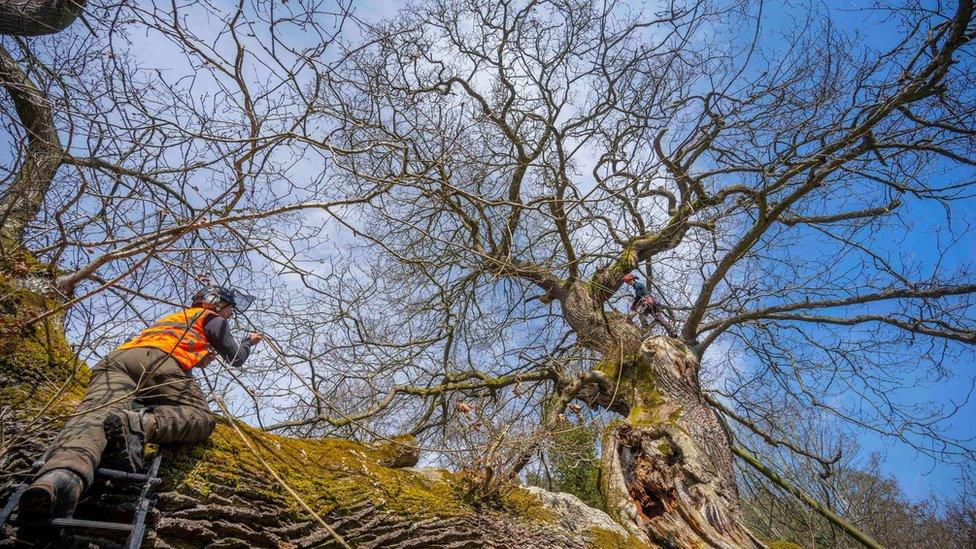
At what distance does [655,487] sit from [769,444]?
3123 mm

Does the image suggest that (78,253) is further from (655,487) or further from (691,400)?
(691,400)

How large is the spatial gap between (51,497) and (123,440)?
39 centimetres

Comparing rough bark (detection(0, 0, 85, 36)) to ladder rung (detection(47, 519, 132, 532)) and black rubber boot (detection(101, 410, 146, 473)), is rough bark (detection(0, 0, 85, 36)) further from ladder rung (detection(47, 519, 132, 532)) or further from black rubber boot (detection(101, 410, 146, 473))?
ladder rung (detection(47, 519, 132, 532))

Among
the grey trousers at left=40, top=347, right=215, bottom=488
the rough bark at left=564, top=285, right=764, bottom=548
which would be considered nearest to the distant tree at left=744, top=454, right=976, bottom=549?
the rough bark at left=564, top=285, right=764, bottom=548

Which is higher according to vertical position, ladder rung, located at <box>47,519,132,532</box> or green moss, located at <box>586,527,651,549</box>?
green moss, located at <box>586,527,651,549</box>

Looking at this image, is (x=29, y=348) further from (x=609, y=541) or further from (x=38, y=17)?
(x=609, y=541)

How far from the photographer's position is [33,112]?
3385mm

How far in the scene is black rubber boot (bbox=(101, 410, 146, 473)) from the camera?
1865 mm

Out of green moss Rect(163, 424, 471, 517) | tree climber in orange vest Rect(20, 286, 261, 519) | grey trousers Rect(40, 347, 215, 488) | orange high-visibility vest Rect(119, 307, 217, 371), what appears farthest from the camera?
orange high-visibility vest Rect(119, 307, 217, 371)

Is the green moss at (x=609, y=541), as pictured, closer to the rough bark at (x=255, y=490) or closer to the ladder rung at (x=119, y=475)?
the rough bark at (x=255, y=490)

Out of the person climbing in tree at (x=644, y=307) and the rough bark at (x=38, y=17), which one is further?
the person climbing in tree at (x=644, y=307)

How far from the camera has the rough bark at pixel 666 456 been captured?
352 cm

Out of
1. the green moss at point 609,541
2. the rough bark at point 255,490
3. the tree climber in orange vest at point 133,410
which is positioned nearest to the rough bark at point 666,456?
the green moss at point 609,541

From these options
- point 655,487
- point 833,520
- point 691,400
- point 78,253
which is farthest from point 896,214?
point 78,253
